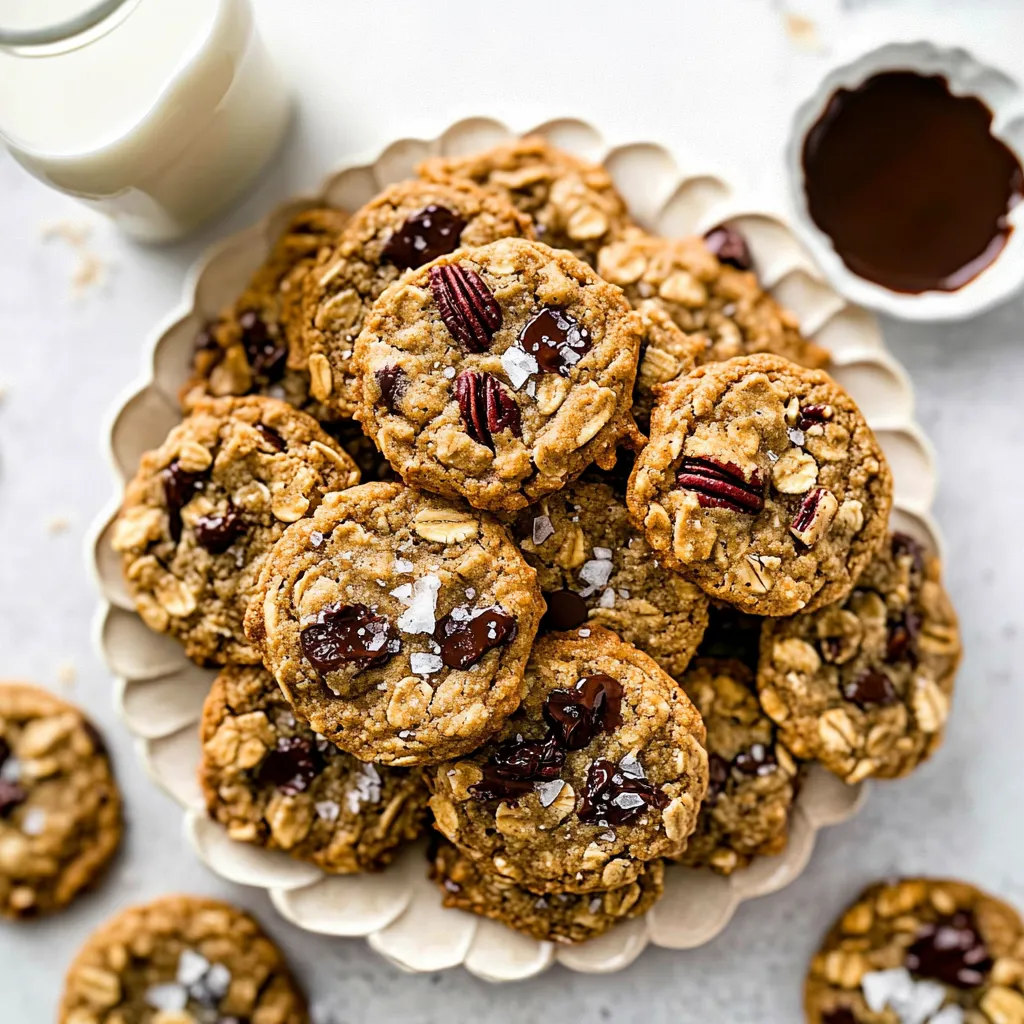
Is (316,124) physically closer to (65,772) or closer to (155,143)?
(155,143)

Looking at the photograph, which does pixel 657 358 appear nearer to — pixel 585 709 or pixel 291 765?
pixel 585 709

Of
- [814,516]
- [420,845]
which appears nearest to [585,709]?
[814,516]

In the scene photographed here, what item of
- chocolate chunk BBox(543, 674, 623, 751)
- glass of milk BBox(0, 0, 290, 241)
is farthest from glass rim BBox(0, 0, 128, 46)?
chocolate chunk BBox(543, 674, 623, 751)

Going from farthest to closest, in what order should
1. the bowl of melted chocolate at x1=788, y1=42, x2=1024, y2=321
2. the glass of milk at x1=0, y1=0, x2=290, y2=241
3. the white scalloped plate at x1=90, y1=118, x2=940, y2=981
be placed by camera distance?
1. the bowl of melted chocolate at x1=788, y1=42, x2=1024, y2=321
2. the white scalloped plate at x1=90, y1=118, x2=940, y2=981
3. the glass of milk at x1=0, y1=0, x2=290, y2=241

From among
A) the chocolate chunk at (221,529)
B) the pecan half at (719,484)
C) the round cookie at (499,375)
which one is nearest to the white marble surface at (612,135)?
the chocolate chunk at (221,529)

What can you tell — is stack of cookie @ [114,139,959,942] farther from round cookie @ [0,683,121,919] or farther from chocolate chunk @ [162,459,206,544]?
round cookie @ [0,683,121,919]

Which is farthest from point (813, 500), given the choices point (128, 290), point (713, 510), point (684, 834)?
point (128, 290)
